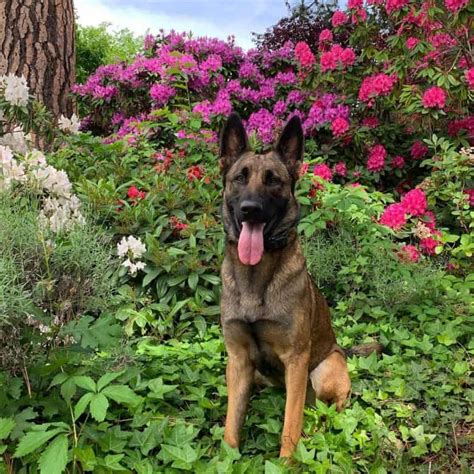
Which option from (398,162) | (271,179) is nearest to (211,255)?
(271,179)

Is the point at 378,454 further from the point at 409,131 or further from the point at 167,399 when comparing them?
the point at 409,131

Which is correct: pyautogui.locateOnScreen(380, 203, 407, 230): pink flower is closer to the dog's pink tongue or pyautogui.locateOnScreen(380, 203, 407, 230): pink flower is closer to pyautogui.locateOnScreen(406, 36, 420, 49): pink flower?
pyautogui.locateOnScreen(406, 36, 420, 49): pink flower

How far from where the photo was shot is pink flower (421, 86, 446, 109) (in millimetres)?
5332

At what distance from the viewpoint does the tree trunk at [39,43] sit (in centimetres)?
597

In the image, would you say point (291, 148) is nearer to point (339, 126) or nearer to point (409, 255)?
point (409, 255)

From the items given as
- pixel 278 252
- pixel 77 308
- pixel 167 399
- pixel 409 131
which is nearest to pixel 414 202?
pixel 409 131

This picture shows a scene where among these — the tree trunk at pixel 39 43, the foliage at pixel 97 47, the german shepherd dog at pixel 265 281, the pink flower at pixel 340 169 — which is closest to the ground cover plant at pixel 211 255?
the pink flower at pixel 340 169

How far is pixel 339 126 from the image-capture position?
5.95m

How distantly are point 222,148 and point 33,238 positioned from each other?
102 cm

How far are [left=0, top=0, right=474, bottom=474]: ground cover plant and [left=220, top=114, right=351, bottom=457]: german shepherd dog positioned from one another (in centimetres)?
24

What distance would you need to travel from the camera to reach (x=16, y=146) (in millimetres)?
3521

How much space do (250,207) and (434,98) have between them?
3.59m

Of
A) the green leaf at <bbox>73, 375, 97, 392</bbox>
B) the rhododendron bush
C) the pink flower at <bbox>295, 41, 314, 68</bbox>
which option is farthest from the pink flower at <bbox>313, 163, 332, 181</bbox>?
the green leaf at <bbox>73, 375, 97, 392</bbox>

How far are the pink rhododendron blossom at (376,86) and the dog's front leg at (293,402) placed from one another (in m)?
4.03
